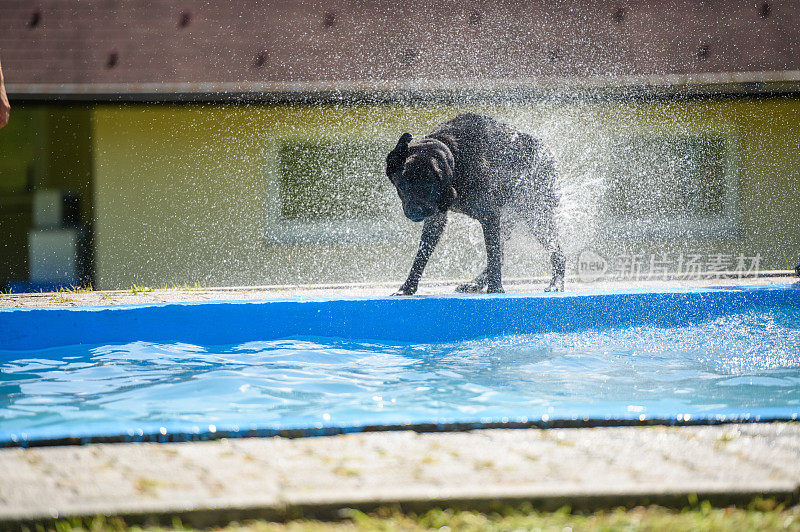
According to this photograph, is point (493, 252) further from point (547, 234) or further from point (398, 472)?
point (398, 472)

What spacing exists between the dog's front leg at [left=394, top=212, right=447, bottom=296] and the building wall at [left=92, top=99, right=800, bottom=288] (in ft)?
10.9

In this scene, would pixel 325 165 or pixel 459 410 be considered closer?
pixel 459 410

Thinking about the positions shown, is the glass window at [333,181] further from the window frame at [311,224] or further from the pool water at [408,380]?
the pool water at [408,380]

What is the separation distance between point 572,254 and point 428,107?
8.87ft

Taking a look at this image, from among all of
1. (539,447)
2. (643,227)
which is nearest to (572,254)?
(643,227)

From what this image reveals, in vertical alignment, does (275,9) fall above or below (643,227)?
above

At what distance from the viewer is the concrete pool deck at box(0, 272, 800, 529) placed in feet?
5.96

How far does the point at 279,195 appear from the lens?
9.60m

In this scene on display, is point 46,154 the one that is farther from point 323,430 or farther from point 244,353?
point 323,430

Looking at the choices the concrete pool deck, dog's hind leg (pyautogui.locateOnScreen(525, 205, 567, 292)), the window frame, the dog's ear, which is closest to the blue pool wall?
the dog's ear

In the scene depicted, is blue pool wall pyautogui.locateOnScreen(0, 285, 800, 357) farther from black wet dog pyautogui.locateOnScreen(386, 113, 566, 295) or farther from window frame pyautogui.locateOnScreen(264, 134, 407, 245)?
window frame pyautogui.locateOnScreen(264, 134, 407, 245)

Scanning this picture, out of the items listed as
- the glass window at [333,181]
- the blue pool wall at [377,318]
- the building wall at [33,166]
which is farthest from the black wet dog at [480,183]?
the building wall at [33,166]

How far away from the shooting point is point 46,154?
9992 mm

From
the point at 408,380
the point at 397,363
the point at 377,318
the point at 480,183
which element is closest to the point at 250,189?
the point at 480,183
